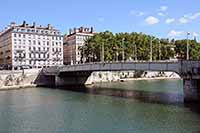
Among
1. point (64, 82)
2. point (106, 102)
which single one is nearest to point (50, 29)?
point (64, 82)

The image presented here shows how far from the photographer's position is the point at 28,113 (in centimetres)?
4078

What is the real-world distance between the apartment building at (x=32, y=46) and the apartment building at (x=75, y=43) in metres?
12.3

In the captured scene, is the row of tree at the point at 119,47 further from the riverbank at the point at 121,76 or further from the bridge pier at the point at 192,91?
the bridge pier at the point at 192,91

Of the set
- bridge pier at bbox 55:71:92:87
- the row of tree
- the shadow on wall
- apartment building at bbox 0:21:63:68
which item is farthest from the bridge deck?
apartment building at bbox 0:21:63:68

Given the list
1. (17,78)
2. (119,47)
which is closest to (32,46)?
(119,47)

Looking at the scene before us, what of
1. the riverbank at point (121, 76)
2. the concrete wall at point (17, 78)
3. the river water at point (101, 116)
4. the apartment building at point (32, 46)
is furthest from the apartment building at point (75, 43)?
the river water at point (101, 116)

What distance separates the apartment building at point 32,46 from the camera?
114062 mm

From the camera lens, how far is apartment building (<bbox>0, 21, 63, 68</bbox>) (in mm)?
114062

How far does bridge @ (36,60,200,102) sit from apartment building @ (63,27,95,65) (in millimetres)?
41547

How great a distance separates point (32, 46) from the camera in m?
117

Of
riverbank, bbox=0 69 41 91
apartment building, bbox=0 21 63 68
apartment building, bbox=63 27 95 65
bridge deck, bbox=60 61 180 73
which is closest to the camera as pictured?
bridge deck, bbox=60 61 180 73

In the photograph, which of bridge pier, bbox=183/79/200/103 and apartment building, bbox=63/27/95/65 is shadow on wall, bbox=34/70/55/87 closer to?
apartment building, bbox=63/27/95/65

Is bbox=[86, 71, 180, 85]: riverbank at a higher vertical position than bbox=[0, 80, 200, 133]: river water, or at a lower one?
higher

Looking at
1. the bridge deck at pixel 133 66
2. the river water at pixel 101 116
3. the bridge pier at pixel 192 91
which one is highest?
the bridge deck at pixel 133 66
